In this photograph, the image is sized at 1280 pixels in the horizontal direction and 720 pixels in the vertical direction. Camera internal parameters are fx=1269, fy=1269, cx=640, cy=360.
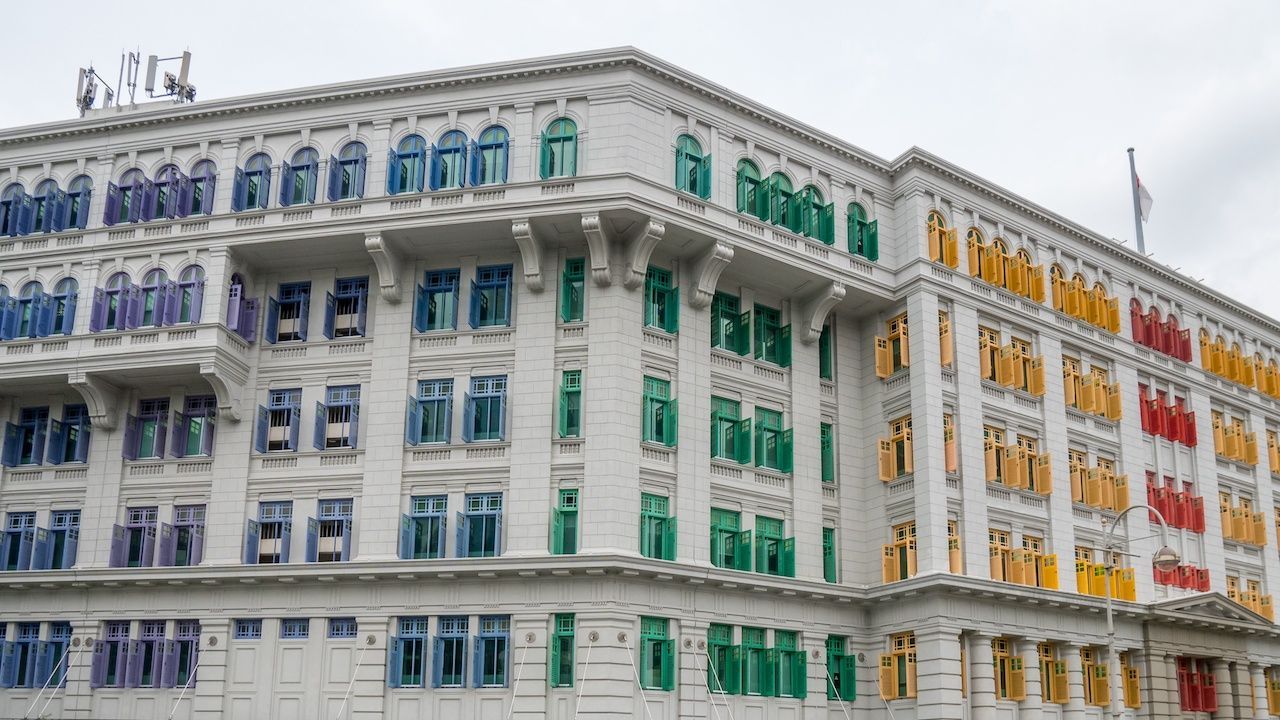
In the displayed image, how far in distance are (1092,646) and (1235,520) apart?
11.4m

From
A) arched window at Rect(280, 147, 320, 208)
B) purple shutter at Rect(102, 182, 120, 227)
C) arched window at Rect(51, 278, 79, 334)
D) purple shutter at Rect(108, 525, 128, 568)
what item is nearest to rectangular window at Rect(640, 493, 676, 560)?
arched window at Rect(280, 147, 320, 208)

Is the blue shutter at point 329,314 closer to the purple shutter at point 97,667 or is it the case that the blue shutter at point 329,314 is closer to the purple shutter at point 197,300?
the purple shutter at point 197,300

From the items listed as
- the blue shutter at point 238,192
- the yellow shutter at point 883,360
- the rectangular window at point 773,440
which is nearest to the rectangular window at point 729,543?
the rectangular window at point 773,440

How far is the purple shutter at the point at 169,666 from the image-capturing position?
35.0 meters

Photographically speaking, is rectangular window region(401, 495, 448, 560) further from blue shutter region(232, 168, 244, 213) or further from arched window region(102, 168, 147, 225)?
arched window region(102, 168, 147, 225)

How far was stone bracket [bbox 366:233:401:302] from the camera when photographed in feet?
118

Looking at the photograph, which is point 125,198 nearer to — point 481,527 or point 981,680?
point 481,527

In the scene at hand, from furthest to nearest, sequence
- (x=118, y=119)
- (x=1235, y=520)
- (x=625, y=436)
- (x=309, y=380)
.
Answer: (x=1235, y=520) < (x=118, y=119) < (x=309, y=380) < (x=625, y=436)

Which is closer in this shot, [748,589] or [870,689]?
[748,589]

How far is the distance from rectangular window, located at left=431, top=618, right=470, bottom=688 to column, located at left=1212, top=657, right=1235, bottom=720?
27.1m

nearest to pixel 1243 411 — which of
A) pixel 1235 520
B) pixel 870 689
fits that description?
pixel 1235 520

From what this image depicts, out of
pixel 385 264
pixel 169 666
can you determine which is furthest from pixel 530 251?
pixel 169 666

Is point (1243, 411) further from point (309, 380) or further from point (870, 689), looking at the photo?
point (309, 380)

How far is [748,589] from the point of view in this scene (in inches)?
1399
